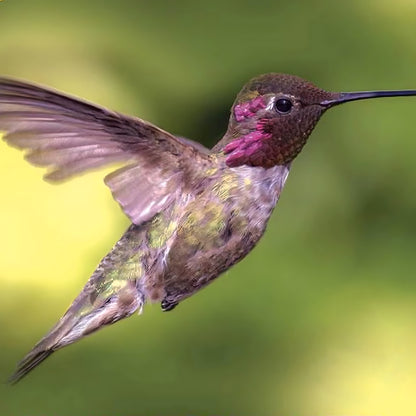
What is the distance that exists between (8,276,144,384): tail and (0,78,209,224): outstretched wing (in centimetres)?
10

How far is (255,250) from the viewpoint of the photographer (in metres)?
2.27

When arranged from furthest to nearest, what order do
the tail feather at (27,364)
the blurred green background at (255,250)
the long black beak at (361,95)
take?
the blurred green background at (255,250) → the tail feather at (27,364) → the long black beak at (361,95)

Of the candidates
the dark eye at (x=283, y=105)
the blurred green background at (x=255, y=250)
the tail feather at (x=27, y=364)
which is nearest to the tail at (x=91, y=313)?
the tail feather at (x=27, y=364)

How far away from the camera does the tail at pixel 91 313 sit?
33.9 inches

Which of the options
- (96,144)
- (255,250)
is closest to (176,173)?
(96,144)

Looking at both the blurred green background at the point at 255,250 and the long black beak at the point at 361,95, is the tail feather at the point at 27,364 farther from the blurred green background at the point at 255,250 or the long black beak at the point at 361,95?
the blurred green background at the point at 255,250

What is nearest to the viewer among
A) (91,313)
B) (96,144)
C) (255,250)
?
(96,144)

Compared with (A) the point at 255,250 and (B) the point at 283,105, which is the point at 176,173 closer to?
(B) the point at 283,105

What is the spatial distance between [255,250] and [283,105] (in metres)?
1.49

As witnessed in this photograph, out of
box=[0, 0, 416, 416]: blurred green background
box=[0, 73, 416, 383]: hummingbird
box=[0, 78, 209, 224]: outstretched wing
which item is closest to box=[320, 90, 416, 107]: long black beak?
box=[0, 73, 416, 383]: hummingbird

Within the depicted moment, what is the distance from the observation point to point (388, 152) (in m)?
2.56

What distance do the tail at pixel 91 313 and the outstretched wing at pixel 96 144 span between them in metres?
0.10

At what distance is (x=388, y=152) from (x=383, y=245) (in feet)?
0.85

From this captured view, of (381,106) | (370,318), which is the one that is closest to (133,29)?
(381,106)
